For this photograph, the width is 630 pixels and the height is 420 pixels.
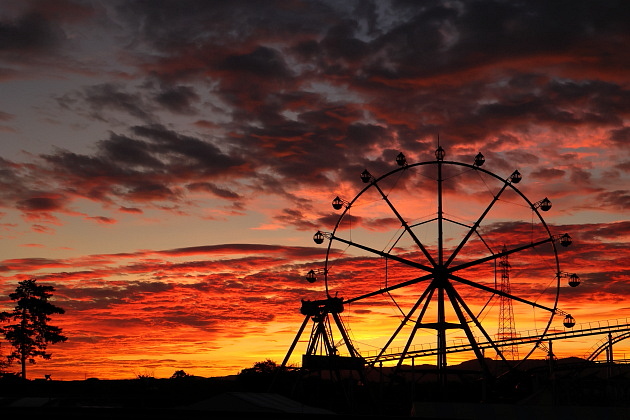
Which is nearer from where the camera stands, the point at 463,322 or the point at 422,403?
the point at 422,403

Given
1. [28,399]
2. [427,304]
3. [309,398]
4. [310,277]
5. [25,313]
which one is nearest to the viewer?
[28,399]

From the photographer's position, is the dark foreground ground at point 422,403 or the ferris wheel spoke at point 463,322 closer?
the dark foreground ground at point 422,403

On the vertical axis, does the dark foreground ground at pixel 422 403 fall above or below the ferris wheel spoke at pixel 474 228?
below

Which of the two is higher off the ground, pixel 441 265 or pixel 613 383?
pixel 441 265

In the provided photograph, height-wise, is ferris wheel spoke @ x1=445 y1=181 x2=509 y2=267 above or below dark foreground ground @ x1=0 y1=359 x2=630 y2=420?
above

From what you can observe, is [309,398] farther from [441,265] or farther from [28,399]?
[28,399]

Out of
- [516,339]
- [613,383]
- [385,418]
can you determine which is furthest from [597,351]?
[385,418]

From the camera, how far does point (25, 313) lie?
311 feet

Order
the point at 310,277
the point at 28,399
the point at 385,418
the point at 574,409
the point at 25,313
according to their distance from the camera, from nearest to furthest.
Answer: the point at 385,418, the point at 574,409, the point at 28,399, the point at 310,277, the point at 25,313

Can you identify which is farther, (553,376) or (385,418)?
(553,376)

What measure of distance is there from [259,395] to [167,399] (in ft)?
114

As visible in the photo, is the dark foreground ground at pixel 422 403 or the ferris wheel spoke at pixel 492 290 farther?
the ferris wheel spoke at pixel 492 290

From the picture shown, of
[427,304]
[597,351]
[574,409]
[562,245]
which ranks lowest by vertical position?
[574,409]

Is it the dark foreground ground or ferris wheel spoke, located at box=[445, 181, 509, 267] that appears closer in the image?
the dark foreground ground
